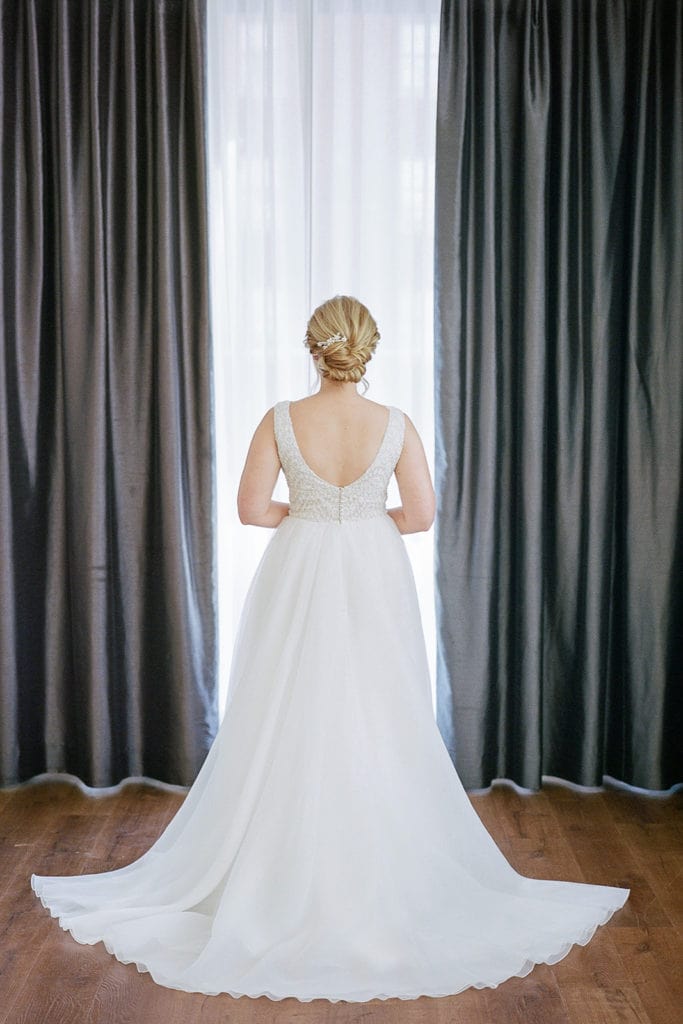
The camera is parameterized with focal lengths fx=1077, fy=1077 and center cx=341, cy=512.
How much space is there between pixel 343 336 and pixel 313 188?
110 cm

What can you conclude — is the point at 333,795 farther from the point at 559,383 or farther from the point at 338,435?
the point at 559,383

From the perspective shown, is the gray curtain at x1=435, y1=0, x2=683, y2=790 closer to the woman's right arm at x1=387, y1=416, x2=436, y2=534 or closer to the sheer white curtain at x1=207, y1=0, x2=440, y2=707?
the sheer white curtain at x1=207, y1=0, x2=440, y2=707

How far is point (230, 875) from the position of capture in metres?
2.75

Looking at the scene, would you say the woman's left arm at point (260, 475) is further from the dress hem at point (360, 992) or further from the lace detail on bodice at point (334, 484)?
the dress hem at point (360, 992)

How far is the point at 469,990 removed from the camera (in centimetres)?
254

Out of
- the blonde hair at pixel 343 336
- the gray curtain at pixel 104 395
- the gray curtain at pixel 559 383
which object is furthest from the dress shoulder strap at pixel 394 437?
the gray curtain at pixel 104 395

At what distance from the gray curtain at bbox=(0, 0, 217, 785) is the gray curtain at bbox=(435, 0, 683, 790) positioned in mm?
873

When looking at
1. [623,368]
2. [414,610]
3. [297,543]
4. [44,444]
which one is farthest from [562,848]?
[44,444]

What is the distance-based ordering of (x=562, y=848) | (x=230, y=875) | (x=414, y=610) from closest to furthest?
(x=230, y=875), (x=414, y=610), (x=562, y=848)

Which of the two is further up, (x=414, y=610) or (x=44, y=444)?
(x=44, y=444)

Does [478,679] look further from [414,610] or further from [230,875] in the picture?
[230,875]

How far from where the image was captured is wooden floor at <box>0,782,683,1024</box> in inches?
96.3

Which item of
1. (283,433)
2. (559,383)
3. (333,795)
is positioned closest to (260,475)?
(283,433)

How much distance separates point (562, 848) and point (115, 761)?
1.61 meters
